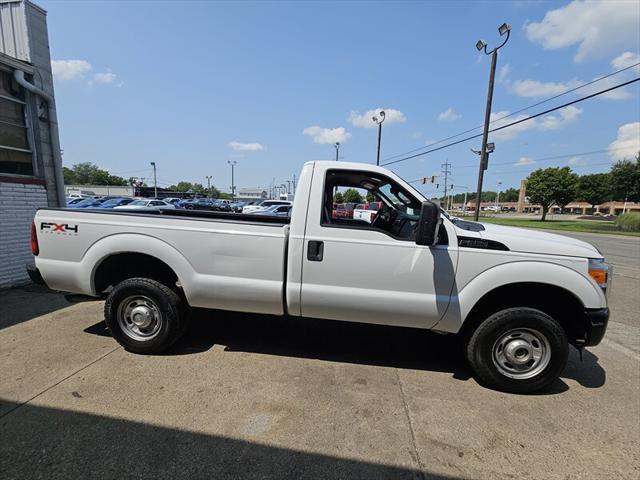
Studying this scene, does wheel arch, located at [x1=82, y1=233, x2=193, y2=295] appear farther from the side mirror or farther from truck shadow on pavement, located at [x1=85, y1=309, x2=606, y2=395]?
the side mirror

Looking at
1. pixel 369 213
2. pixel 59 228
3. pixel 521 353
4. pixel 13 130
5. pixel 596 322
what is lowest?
pixel 521 353

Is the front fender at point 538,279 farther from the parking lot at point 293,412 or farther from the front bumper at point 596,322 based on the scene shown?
the parking lot at point 293,412

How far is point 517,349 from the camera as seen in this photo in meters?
3.07

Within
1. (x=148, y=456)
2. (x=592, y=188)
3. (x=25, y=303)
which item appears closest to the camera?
(x=148, y=456)

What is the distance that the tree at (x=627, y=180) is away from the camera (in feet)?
129

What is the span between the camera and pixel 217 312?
4969mm

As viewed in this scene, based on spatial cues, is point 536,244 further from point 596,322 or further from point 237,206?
point 237,206

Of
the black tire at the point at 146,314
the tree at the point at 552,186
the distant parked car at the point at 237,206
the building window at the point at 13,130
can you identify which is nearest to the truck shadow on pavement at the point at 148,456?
the black tire at the point at 146,314

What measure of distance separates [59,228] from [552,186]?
61.8m

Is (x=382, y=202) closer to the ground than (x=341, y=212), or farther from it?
farther from it

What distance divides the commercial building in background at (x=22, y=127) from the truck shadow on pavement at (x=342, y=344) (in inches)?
127

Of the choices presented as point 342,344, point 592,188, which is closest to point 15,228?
point 342,344

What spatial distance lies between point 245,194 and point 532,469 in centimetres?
6617

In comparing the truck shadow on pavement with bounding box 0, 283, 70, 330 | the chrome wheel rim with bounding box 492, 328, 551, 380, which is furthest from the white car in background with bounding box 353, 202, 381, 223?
the truck shadow on pavement with bounding box 0, 283, 70, 330
